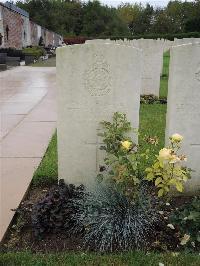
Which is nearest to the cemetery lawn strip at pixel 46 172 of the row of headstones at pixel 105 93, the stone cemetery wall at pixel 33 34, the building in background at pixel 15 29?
the row of headstones at pixel 105 93

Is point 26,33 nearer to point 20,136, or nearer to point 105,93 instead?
point 20,136

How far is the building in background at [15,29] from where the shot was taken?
2925cm

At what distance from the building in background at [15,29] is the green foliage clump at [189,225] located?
86.5ft

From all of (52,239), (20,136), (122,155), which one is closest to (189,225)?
(122,155)

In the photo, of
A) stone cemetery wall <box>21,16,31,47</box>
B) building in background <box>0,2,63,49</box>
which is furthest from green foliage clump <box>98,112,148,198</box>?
stone cemetery wall <box>21,16,31,47</box>

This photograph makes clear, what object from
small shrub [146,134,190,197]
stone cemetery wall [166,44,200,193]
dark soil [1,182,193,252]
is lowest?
dark soil [1,182,193,252]

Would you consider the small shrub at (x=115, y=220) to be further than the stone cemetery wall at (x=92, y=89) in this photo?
No

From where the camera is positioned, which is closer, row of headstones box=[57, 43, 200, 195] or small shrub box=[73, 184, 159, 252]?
small shrub box=[73, 184, 159, 252]

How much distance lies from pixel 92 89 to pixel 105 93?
13cm

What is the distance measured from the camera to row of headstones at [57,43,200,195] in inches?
146

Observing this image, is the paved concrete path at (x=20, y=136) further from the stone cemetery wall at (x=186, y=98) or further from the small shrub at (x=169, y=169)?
the stone cemetery wall at (x=186, y=98)

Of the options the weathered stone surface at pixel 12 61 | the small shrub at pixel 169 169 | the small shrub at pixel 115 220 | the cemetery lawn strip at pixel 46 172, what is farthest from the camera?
the weathered stone surface at pixel 12 61

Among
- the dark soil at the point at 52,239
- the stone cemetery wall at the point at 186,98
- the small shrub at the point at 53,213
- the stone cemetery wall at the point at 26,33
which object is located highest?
the stone cemetery wall at the point at 26,33

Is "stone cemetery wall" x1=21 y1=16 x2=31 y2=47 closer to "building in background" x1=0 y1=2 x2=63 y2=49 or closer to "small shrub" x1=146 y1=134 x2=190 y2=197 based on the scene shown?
"building in background" x1=0 y1=2 x2=63 y2=49
